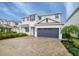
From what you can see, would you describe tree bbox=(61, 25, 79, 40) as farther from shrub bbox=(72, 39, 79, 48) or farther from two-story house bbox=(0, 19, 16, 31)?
two-story house bbox=(0, 19, 16, 31)

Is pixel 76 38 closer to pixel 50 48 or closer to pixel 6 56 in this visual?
pixel 50 48

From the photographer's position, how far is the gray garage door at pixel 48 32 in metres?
3.99

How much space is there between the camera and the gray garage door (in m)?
3.99

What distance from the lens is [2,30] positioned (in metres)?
3.98

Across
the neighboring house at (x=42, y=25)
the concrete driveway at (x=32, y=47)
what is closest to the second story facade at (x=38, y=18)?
the neighboring house at (x=42, y=25)

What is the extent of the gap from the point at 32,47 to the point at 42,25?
55 cm

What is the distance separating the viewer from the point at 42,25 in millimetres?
4070

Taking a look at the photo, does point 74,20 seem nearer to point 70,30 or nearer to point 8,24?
point 70,30

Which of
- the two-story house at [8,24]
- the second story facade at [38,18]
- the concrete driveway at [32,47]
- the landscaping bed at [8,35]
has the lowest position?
the concrete driveway at [32,47]

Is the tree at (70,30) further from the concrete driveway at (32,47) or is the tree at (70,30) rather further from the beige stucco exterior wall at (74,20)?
the concrete driveway at (32,47)

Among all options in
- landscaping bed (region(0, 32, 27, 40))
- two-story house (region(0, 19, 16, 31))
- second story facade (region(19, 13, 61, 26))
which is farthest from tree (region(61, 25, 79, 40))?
two-story house (region(0, 19, 16, 31))

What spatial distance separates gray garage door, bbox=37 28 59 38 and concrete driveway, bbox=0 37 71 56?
0.11 m

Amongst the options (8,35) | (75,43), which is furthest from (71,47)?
(8,35)

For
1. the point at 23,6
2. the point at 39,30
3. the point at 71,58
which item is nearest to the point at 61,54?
the point at 71,58
